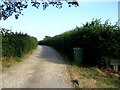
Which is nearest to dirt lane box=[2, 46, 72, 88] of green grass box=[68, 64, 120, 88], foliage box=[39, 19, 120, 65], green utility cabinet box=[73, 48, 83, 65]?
green grass box=[68, 64, 120, 88]

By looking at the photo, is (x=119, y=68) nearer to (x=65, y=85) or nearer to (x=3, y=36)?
(x=65, y=85)

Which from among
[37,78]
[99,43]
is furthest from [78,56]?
[37,78]

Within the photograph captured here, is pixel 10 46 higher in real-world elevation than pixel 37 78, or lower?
higher

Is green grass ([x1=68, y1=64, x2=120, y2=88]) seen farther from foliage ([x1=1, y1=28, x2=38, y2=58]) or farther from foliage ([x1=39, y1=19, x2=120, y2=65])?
foliage ([x1=1, y1=28, x2=38, y2=58])

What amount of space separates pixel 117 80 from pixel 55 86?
3891 mm

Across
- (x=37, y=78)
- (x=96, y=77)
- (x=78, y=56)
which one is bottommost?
(x=96, y=77)

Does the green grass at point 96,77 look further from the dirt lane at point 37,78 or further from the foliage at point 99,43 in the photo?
the foliage at point 99,43

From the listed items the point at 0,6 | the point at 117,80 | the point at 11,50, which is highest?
the point at 0,6

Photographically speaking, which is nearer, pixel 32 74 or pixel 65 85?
pixel 65 85

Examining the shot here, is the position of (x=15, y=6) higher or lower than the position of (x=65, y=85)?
higher

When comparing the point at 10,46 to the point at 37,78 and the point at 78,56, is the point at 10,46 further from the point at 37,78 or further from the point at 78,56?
the point at 37,78

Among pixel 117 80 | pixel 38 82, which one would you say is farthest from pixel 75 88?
pixel 117 80

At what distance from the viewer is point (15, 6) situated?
66.5 feet

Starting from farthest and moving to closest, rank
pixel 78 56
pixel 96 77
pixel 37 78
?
1. pixel 78 56
2. pixel 96 77
3. pixel 37 78
